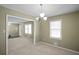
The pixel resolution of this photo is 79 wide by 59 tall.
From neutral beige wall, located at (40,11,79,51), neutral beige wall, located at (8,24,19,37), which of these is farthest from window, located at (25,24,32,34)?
neutral beige wall, located at (40,11,79,51)

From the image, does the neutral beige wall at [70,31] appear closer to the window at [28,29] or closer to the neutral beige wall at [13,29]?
the window at [28,29]

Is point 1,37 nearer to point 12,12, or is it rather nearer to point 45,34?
point 12,12

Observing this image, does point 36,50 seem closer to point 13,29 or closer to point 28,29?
point 28,29

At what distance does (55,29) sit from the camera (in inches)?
149

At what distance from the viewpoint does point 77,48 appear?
283cm

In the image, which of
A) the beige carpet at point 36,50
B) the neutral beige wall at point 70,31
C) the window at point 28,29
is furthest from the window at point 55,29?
the window at point 28,29

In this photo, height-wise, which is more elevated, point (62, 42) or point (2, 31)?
point (2, 31)

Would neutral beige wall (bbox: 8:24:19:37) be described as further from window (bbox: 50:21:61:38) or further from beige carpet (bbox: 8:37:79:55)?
window (bbox: 50:21:61:38)

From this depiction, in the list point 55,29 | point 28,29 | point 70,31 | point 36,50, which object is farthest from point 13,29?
point 70,31

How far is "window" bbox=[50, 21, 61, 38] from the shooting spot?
11.7ft

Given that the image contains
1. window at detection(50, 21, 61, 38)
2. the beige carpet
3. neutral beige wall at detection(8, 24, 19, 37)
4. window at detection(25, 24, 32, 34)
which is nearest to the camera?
the beige carpet
